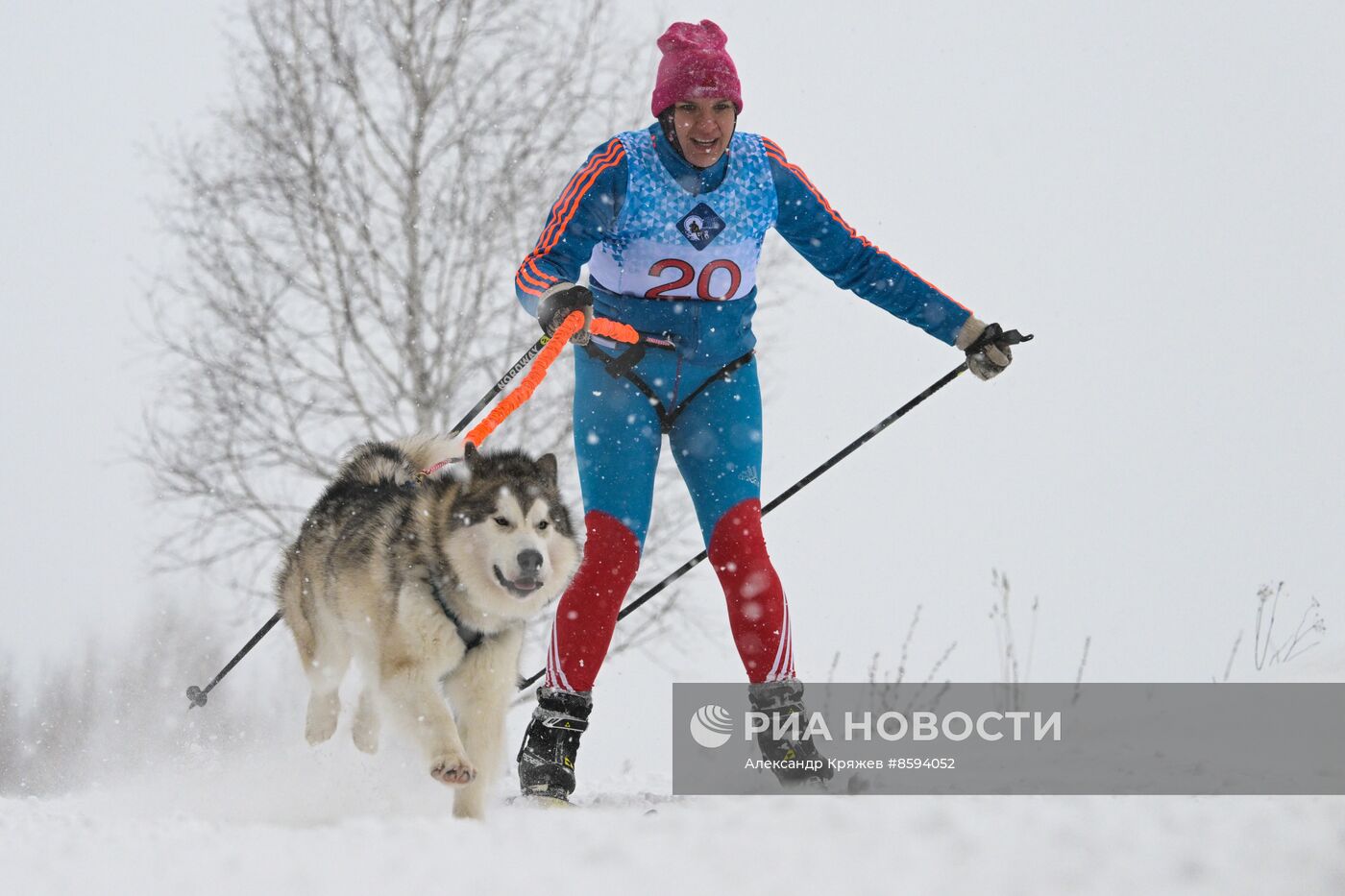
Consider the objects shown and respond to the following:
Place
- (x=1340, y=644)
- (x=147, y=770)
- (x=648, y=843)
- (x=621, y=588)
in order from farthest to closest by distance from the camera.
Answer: (x=147, y=770) → (x=1340, y=644) → (x=621, y=588) → (x=648, y=843)

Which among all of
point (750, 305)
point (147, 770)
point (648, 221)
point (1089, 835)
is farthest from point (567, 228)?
point (147, 770)

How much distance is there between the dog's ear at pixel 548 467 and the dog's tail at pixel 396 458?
2.22 feet

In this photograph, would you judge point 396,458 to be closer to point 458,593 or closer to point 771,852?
point 458,593

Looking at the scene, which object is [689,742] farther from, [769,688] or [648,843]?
[648,843]

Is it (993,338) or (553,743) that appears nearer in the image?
(553,743)

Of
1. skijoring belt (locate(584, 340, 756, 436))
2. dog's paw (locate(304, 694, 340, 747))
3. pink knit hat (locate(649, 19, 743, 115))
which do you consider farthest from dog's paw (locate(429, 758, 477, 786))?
pink knit hat (locate(649, 19, 743, 115))

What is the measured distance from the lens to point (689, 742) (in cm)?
332

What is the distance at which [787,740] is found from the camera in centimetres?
316

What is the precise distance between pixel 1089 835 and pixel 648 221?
212 centimetres

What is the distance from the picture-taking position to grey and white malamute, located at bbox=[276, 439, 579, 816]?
3199mm

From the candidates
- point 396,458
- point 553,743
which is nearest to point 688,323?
point 553,743

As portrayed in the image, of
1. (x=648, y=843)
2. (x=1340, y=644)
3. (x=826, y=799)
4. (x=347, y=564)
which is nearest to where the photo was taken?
(x=648, y=843)

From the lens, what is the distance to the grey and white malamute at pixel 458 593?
3.20m

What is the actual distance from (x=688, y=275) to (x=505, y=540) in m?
0.97
